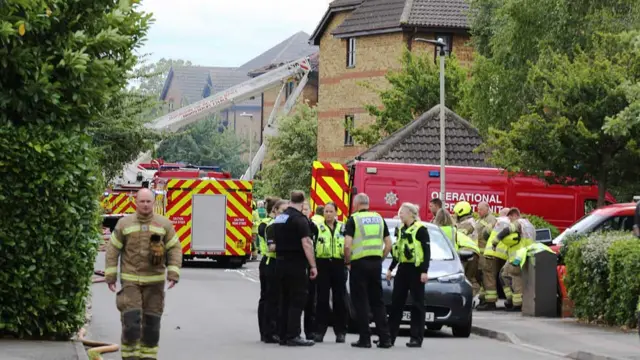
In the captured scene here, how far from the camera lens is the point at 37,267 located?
1545 centimetres

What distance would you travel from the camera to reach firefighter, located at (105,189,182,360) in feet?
43.1

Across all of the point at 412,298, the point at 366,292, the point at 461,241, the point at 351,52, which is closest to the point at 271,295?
the point at 366,292

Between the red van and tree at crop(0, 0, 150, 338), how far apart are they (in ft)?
54.1

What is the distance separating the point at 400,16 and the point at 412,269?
151ft

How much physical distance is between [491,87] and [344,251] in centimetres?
2421

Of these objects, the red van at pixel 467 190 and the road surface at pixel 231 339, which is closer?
A: the road surface at pixel 231 339

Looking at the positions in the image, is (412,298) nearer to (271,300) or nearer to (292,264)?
(292,264)

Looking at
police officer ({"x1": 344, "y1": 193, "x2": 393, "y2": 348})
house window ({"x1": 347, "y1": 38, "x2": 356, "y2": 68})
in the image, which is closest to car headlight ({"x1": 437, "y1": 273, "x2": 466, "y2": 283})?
police officer ({"x1": 344, "y1": 193, "x2": 393, "y2": 348})

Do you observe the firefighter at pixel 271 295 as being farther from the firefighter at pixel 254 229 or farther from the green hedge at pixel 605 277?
the firefighter at pixel 254 229

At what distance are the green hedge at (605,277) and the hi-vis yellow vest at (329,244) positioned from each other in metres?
3.75

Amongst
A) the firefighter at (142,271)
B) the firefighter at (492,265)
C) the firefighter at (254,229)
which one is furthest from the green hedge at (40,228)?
the firefighter at (254,229)

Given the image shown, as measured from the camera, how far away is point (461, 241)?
23953mm

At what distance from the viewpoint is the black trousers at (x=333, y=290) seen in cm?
1805

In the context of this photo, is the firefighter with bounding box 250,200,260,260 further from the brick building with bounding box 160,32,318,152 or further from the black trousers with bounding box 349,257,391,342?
the brick building with bounding box 160,32,318,152
